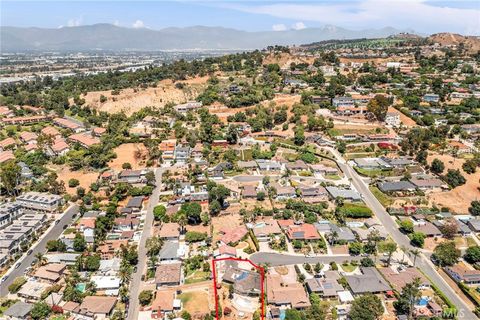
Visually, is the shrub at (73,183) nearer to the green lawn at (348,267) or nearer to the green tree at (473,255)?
the green lawn at (348,267)

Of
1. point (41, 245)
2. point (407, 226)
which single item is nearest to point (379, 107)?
point (407, 226)

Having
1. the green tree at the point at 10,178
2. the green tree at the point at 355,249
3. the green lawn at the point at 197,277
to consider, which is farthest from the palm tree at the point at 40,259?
the green tree at the point at 355,249

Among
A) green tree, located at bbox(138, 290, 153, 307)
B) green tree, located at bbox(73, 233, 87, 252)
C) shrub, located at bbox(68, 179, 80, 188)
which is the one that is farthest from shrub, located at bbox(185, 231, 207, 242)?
shrub, located at bbox(68, 179, 80, 188)

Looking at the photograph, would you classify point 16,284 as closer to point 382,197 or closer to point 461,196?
point 382,197

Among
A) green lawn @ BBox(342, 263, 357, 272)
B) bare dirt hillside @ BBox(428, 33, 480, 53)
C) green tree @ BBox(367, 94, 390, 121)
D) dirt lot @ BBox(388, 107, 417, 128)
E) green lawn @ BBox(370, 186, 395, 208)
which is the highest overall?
bare dirt hillside @ BBox(428, 33, 480, 53)

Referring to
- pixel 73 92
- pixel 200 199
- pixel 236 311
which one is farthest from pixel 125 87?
pixel 236 311

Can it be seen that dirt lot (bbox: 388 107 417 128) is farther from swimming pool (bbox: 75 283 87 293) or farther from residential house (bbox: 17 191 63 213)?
swimming pool (bbox: 75 283 87 293)
